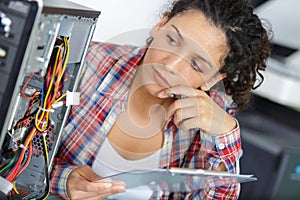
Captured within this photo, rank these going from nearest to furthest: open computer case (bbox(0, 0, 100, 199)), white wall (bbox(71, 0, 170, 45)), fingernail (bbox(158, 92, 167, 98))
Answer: open computer case (bbox(0, 0, 100, 199)) < fingernail (bbox(158, 92, 167, 98)) < white wall (bbox(71, 0, 170, 45))

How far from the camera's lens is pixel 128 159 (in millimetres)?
1308

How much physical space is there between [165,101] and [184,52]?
0.79ft

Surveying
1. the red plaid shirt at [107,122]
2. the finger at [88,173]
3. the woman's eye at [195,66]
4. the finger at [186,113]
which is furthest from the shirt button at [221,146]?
the finger at [88,173]

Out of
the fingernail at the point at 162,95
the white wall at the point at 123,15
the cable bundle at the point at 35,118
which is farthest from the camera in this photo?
the white wall at the point at 123,15

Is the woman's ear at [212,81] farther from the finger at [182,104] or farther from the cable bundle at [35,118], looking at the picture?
the cable bundle at [35,118]

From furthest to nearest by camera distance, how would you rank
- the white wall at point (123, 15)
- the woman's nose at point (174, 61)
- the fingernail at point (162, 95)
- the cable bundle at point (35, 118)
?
the white wall at point (123, 15), the fingernail at point (162, 95), the woman's nose at point (174, 61), the cable bundle at point (35, 118)

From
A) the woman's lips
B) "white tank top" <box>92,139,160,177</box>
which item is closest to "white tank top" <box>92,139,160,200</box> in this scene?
"white tank top" <box>92,139,160,177</box>

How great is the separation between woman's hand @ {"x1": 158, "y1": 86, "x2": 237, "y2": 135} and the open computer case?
289 mm

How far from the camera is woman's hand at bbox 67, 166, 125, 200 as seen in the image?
3.53 ft

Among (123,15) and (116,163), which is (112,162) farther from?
(123,15)

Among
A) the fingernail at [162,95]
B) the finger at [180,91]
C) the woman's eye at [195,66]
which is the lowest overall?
the fingernail at [162,95]

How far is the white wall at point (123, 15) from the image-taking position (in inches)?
63.8

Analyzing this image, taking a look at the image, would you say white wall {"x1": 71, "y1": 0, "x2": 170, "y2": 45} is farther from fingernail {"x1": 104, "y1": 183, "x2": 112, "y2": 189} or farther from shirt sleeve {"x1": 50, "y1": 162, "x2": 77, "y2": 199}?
fingernail {"x1": 104, "y1": 183, "x2": 112, "y2": 189}

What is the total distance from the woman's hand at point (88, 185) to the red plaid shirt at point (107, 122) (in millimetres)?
73
